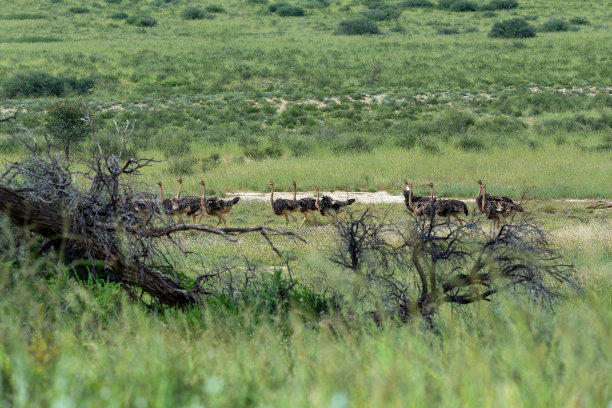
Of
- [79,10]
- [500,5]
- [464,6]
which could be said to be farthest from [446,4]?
[79,10]

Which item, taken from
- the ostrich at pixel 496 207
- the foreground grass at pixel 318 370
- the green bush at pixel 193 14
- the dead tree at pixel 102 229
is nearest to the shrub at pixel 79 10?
the green bush at pixel 193 14

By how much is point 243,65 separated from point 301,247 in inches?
1440

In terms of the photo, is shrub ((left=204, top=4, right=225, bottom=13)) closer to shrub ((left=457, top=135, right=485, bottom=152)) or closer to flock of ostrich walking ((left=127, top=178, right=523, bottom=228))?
shrub ((left=457, top=135, right=485, bottom=152))

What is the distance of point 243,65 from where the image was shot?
4675cm

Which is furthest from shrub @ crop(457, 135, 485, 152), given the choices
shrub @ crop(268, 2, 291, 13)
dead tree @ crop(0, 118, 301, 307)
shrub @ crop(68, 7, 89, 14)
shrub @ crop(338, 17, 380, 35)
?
shrub @ crop(68, 7, 89, 14)

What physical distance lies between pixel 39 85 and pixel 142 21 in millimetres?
30049

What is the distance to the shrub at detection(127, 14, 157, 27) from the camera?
66875mm

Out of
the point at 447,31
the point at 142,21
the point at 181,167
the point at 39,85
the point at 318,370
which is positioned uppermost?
the point at 318,370

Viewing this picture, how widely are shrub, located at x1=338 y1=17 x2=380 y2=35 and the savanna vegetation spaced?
45 centimetres

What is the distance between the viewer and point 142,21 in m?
66.9

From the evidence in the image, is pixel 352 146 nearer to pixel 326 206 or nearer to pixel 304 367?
pixel 326 206

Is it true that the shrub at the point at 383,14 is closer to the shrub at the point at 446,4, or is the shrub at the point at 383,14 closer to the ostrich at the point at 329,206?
the shrub at the point at 446,4

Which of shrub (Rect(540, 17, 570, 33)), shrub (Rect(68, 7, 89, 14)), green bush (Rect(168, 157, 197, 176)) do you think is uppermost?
shrub (Rect(68, 7, 89, 14))

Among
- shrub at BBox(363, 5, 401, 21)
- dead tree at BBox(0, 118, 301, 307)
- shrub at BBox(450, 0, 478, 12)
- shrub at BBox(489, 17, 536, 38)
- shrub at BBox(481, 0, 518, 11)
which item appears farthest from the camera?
shrub at BBox(450, 0, 478, 12)
